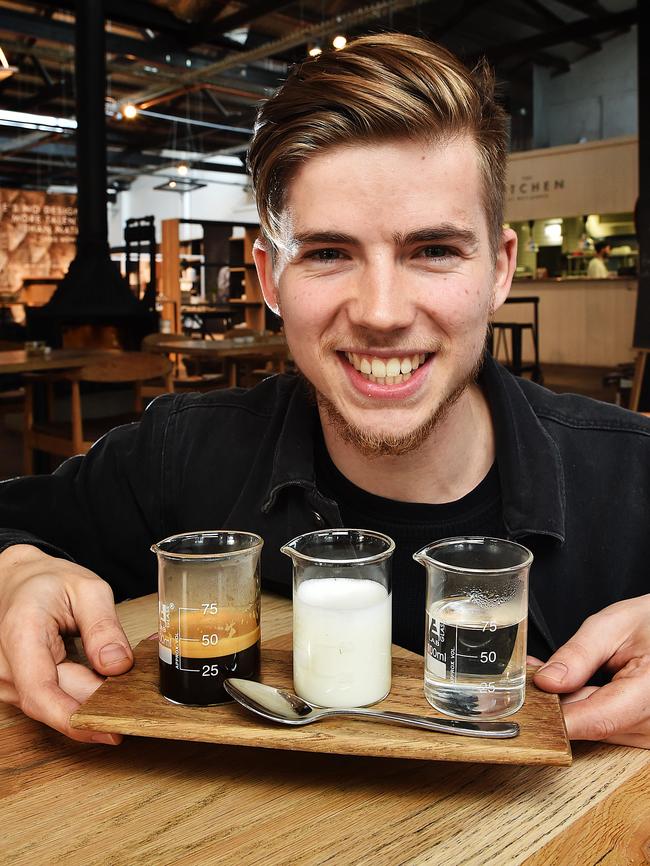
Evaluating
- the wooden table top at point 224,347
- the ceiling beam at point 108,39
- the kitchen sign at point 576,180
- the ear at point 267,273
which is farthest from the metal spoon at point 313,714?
the kitchen sign at point 576,180

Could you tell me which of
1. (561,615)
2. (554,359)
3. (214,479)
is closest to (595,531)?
(561,615)

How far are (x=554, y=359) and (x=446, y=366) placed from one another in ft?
34.9

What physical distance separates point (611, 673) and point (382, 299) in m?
0.55

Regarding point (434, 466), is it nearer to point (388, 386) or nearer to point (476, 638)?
point (388, 386)

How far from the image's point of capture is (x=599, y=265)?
10.8 m

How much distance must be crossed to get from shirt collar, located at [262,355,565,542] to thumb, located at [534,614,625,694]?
308 mm

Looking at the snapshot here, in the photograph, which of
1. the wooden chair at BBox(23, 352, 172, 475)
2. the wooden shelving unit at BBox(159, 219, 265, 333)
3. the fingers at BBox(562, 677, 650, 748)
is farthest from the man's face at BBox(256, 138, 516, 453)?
the wooden shelving unit at BBox(159, 219, 265, 333)

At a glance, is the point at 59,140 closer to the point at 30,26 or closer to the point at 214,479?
the point at 30,26

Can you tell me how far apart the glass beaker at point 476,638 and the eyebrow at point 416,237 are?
0.46 metres

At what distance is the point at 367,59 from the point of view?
46.4 inches

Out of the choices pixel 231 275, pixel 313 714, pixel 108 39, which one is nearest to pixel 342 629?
pixel 313 714

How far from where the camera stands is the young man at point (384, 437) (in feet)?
3.38

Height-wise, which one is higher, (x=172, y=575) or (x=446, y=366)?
(x=446, y=366)

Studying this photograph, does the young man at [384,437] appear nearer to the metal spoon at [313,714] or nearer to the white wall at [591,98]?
the metal spoon at [313,714]
